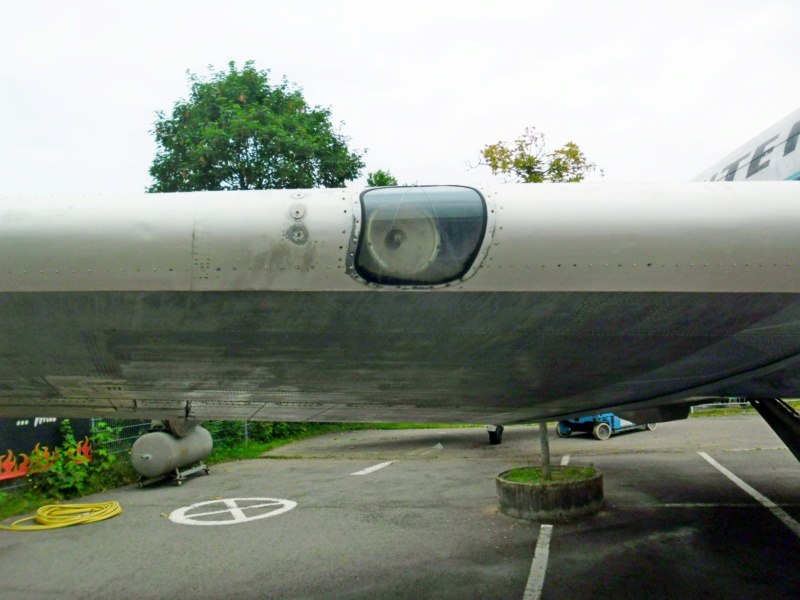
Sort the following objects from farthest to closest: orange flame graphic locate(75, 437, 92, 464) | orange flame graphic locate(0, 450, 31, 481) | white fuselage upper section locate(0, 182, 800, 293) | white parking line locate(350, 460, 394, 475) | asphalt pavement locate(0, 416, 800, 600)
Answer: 1. white parking line locate(350, 460, 394, 475)
2. orange flame graphic locate(75, 437, 92, 464)
3. orange flame graphic locate(0, 450, 31, 481)
4. asphalt pavement locate(0, 416, 800, 600)
5. white fuselage upper section locate(0, 182, 800, 293)

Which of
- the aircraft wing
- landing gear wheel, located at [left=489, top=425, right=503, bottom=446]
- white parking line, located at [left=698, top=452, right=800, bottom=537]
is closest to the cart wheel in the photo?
landing gear wheel, located at [left=489, top=425, right=503, bottom=446]

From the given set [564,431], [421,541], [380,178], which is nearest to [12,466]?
[421,541]

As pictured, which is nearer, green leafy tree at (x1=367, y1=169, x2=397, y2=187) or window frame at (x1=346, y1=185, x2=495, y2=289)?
A: window frame at (x1=346, y1=185, x2=495, y2=289)

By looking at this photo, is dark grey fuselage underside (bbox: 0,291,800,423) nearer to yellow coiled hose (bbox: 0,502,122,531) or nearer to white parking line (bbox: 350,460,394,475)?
yellow coiled hose (bbox: 0,502,122,531)

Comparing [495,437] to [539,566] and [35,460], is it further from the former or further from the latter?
[35,460]

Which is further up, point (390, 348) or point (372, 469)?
point (390, 348)

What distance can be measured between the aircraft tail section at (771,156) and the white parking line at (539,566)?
440cm

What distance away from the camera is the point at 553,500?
6961mm

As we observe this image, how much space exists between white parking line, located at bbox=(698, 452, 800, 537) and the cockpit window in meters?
5.88

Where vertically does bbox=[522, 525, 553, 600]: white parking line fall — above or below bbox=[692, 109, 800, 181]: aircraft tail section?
below

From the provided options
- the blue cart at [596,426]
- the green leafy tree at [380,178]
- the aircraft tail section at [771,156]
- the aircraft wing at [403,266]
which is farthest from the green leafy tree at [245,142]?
the aircraft wing at [403,266]

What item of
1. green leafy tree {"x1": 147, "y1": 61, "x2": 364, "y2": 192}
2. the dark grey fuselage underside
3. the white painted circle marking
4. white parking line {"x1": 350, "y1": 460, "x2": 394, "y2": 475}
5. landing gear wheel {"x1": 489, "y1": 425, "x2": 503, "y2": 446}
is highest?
green leafy tree {"x1": 147, "y1": 61, "x2": 364, "y2": 192}

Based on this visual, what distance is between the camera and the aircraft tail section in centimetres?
594

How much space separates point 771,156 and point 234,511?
26.4ft
